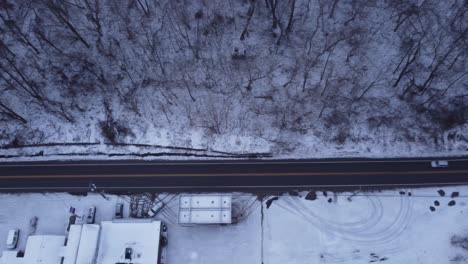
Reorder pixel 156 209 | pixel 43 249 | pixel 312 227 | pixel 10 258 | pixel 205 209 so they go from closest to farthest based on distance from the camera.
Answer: pixel 43 249, pixel 10 258, pixel 205 209, pixel 312 227, pixel 156 209

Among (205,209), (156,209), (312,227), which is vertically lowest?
(312,227)

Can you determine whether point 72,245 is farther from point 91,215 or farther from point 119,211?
point 119,211

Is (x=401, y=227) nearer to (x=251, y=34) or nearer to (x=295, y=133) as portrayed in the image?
(x=295, y=133)

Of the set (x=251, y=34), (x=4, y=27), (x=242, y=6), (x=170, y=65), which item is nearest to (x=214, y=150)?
(x=170, y=65)

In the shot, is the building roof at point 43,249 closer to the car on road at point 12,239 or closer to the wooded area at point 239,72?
the car on road at point 12,239

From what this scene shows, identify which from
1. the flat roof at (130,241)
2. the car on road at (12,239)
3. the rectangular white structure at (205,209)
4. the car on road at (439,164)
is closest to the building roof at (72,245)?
the flat roof at (130,241)

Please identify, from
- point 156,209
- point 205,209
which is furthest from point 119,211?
point 205,209
